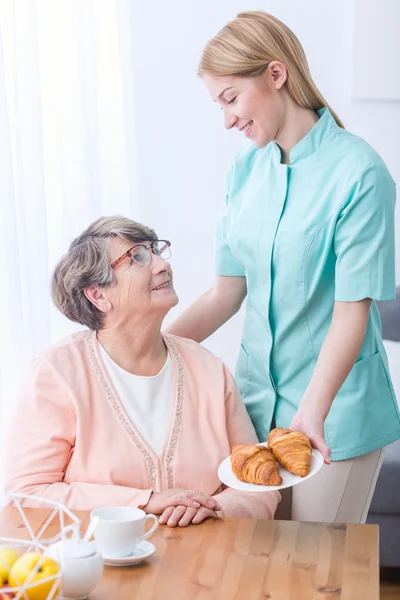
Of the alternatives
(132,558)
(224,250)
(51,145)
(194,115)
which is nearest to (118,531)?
(132,558)

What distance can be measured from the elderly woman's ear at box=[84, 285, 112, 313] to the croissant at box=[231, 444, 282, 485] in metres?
0.51

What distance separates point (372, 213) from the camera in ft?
5.55

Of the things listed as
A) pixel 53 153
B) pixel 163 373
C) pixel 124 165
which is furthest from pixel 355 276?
pixel 124 165

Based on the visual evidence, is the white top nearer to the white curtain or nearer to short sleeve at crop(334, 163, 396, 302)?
short sleeve at crop(334, 163, 396, 302)

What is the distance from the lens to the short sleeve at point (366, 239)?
1.69m

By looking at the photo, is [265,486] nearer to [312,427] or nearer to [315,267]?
[312,427]

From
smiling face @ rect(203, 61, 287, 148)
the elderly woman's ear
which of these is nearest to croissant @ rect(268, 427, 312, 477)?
the elderly woman's ear

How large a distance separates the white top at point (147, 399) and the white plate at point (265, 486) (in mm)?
254

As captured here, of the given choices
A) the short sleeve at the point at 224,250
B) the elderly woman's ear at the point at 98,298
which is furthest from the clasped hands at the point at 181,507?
the short sleeve at the point at 224,250

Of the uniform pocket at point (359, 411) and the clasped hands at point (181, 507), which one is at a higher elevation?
the uniform pocket at point (359, 411)

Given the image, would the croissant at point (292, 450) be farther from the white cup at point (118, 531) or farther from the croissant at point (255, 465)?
the white cup at point (118, 531)

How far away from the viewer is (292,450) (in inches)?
58.4

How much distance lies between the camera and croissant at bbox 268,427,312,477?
4.76ft

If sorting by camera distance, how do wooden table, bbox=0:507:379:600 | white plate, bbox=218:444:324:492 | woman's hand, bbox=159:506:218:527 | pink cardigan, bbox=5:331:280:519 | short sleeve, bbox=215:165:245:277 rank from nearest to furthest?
wooden table, bbox=0:507:379:600, white plate, bbox=218:444:324:492, woman's hand, bbox=159:506:218:527, pink cardigan, bbox=5:331:280:519, short sleeve, bbox=215:165:245:277
